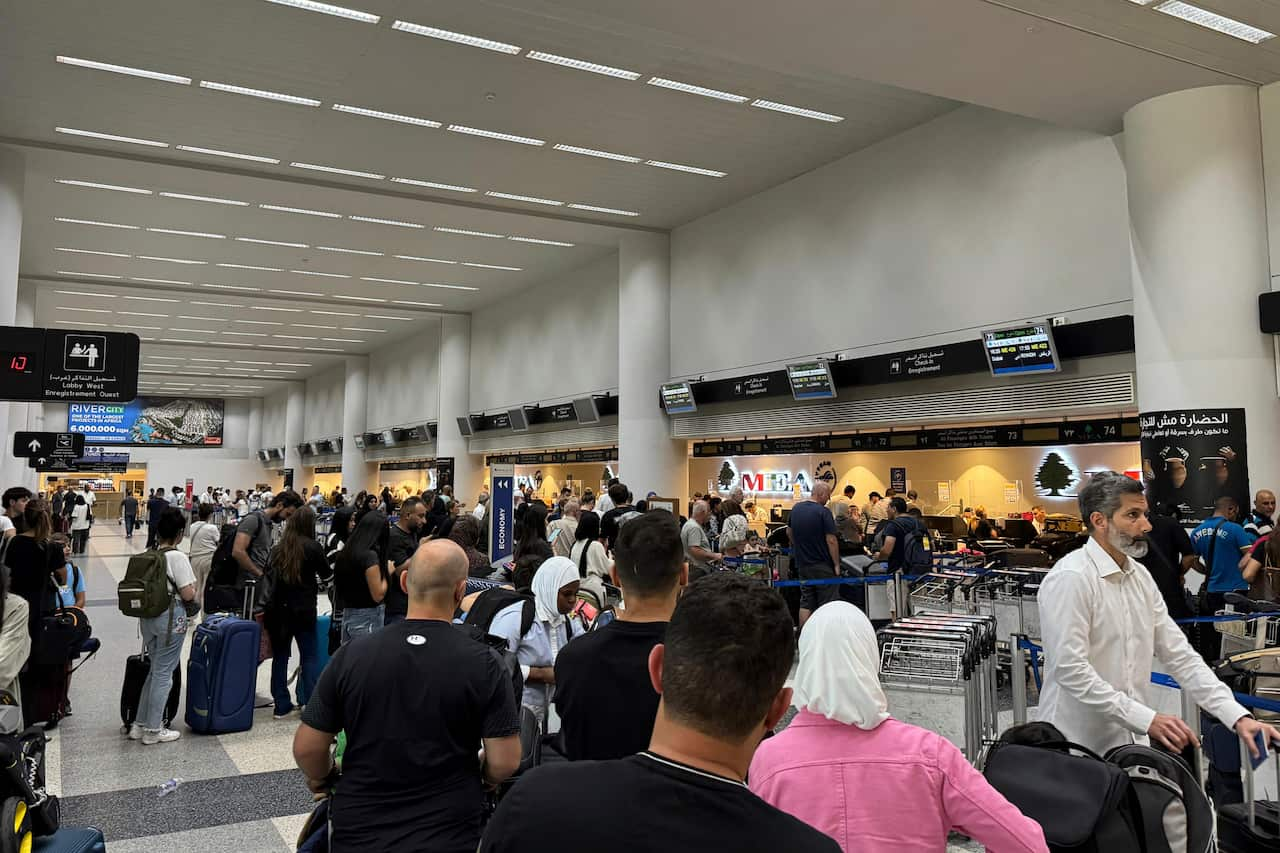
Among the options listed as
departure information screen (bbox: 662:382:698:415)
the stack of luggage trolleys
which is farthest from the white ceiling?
the stack of luggage trolleys

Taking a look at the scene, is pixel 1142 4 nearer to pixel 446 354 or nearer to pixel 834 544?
pixel 834 544

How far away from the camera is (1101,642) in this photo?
3.01 m

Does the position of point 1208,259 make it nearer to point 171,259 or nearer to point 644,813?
point 644,813

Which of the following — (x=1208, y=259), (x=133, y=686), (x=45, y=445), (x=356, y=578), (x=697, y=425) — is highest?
(x=1208, y=259)

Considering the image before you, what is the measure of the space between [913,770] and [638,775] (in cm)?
90

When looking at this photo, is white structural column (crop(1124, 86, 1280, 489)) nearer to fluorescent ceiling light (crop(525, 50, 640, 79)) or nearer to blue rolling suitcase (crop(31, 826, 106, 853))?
fluorescent ceiling light (crop(525, 50, 640, 79))

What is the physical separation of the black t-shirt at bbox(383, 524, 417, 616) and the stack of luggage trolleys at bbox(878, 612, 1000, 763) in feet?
11.4

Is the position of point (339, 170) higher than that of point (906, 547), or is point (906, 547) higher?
point (339, 170)

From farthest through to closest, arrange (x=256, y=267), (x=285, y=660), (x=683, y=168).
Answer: (x=256, y=267), (x=683, y=168), (x=285, y=660)

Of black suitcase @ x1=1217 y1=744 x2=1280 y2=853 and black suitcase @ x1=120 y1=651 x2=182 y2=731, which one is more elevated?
black suitcase @ x1=1217 y1=744 x2=1280 y2=853

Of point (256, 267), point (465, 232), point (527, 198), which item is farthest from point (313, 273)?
point (527, 198)

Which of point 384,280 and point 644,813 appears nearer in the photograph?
point 644,813

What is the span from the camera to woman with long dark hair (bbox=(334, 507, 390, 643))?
656 centimetres

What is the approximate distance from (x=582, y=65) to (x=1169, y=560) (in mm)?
7702
